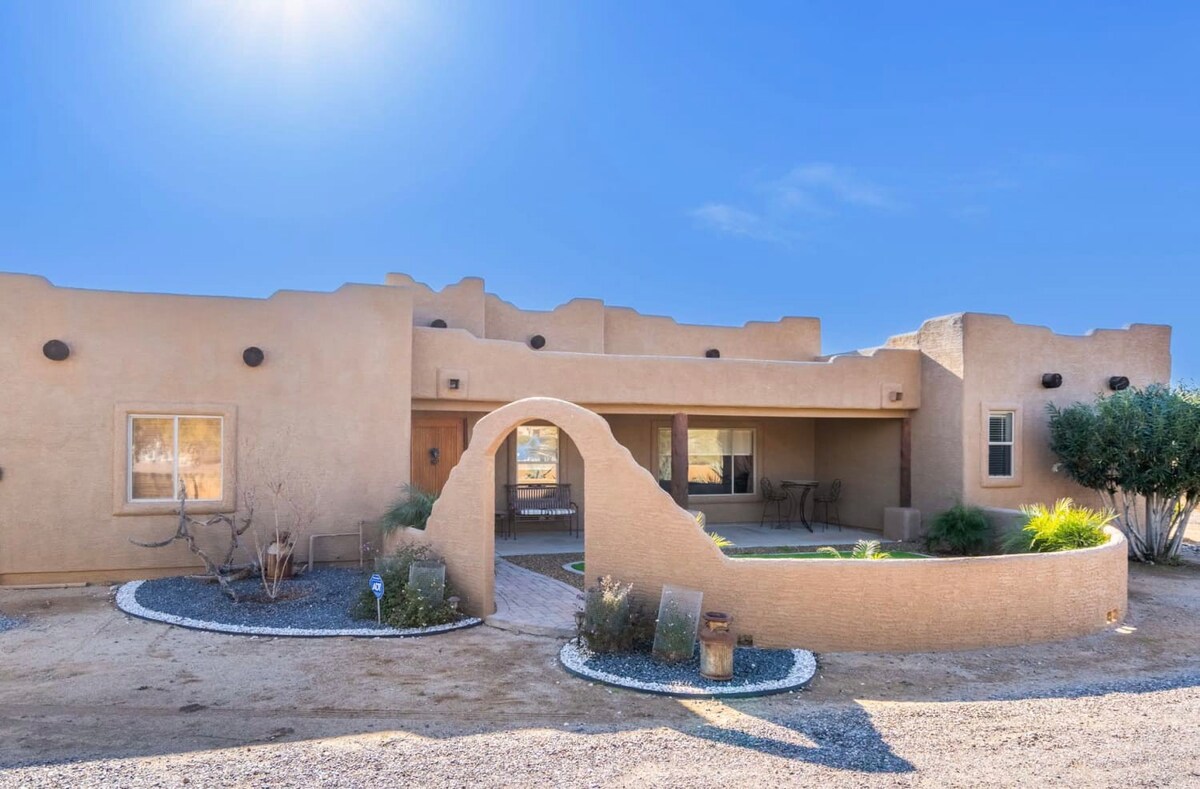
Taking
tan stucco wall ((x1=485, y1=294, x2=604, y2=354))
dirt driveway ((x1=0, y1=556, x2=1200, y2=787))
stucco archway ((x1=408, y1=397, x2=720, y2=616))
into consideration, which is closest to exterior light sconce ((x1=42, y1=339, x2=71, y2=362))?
dirt driveway ((x1=0, y1=556, x2=1200, y2=787))

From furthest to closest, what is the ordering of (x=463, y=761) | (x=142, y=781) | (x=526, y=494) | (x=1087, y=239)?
(x=1087, y=239), (x=526, y=494), (x=463, y=761), (x=142, y=781)

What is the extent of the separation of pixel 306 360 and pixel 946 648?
9.79 meters

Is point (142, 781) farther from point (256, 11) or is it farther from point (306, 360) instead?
point (256, 11)

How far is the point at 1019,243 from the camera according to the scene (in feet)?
80.8

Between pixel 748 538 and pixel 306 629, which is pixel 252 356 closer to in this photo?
pixel 306 629

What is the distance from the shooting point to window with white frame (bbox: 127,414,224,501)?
36.7 ft

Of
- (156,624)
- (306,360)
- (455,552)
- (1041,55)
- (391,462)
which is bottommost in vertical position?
(156,624)

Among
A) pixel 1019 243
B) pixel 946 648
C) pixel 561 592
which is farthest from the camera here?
pixel 1019 243

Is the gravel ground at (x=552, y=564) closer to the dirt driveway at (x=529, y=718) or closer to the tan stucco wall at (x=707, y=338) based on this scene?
the dirt driveway at (x=529, y=718)

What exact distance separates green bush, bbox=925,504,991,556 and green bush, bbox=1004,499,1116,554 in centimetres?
191

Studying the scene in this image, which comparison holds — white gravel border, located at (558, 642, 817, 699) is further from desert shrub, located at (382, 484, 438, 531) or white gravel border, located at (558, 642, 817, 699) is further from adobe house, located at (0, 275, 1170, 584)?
desert shrub, located at (382, 484, 438, 531)

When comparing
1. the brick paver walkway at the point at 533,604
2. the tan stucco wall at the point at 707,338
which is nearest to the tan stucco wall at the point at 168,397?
the brick paver walkway at the point at 533,604

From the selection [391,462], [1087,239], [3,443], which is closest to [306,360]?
[391,462]

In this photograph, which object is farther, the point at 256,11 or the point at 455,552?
the point at 256,11
